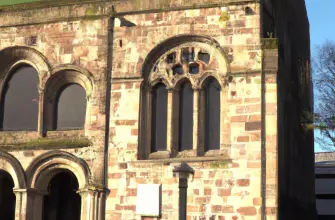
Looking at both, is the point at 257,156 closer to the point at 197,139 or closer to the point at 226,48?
the point at 197,139

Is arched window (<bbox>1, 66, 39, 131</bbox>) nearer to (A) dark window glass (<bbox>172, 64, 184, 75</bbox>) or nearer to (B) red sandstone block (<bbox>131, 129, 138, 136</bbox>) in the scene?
(B) red sandstone block (<bbox>131, 129, 138, 136</bbox>)

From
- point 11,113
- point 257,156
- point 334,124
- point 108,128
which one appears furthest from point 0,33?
point 334,124

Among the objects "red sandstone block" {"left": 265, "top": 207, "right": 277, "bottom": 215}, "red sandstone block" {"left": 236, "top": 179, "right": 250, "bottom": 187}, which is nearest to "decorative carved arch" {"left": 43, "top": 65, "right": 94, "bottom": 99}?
"red sandstone block" {"left": 236, "top": 179, "right": 250, "bottom": 187}

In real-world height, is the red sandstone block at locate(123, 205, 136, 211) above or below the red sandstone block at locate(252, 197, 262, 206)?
below

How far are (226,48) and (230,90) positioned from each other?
1.15 m

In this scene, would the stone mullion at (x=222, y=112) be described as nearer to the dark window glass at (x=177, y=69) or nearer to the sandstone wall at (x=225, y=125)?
the sandstone wall at (x=225, y=125)

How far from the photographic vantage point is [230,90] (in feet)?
53.3

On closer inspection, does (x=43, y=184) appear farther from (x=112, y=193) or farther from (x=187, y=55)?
(x=187, y=55)

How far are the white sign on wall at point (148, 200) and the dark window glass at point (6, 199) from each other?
4.96m

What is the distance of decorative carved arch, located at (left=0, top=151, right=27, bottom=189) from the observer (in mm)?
17469

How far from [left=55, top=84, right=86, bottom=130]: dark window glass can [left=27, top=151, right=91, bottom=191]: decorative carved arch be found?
1.11m

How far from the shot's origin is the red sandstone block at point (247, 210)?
15344mm

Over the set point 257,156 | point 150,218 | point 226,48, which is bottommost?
point 150,218

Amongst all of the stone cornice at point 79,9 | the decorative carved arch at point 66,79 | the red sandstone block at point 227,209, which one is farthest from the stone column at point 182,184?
the stone cornice at point 79,9
